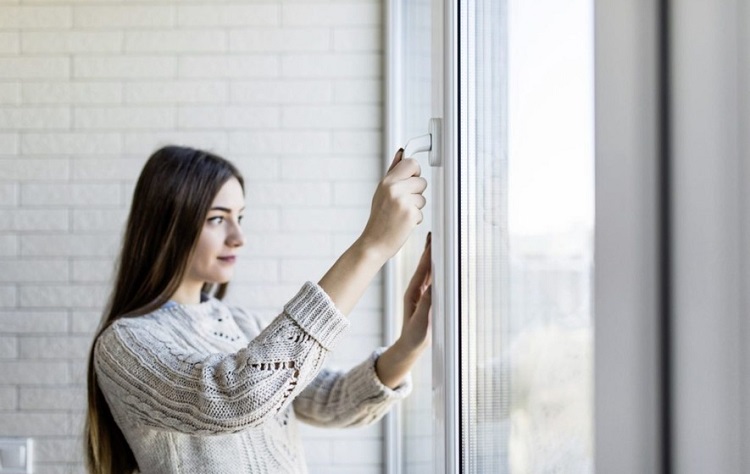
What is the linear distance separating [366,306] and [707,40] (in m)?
1.85

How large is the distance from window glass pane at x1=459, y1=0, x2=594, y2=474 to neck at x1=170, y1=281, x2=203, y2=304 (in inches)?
26.3

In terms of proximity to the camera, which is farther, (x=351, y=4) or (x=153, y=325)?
(x=351, y=4)

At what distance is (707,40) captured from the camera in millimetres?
384

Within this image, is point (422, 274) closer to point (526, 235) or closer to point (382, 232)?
point (382, 232)

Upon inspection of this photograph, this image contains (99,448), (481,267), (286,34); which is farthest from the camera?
(286,34)

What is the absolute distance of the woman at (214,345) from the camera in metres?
1.16

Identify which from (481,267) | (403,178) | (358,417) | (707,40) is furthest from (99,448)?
(707,40)

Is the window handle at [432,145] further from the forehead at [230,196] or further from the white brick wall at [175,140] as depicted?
the white brick wall at [175,140]

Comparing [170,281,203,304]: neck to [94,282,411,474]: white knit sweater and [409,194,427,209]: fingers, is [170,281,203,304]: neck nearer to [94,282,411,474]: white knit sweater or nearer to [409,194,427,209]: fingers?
[94,282,411,474]: white knit sweater

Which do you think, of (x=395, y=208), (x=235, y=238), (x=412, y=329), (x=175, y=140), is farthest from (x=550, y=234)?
(x=175, y=140)

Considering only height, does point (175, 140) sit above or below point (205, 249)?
above

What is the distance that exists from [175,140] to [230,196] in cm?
71

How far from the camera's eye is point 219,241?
1533mm

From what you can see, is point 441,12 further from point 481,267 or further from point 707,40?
point 707,40
